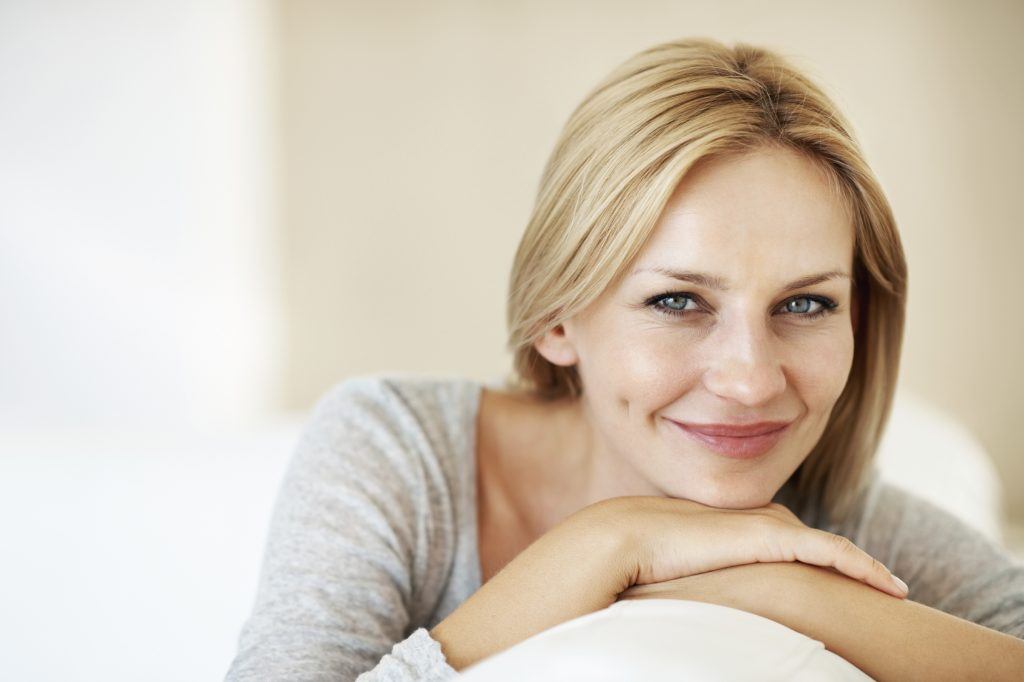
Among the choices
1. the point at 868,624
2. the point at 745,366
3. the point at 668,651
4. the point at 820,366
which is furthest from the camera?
the point at 820,366

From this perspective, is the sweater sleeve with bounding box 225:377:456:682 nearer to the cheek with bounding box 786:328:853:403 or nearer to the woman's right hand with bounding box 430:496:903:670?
the woman's right hand with bounding box 430:496:903:670

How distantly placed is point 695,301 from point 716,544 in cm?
33

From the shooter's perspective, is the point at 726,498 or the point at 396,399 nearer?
the point at 726,498

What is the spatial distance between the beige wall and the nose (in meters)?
2.64

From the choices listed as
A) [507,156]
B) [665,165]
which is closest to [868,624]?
[665,165]

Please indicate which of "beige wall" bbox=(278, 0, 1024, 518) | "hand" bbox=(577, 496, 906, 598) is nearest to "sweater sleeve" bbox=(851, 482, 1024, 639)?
"hand" bbox=(577, 496, 906, 598)

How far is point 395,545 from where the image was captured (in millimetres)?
1425

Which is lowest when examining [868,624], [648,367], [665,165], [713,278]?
[868,624]

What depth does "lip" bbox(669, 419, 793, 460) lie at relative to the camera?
1.32 m

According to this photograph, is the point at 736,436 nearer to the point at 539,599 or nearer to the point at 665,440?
the point at 665,440

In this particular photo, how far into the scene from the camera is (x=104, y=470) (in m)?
1.99

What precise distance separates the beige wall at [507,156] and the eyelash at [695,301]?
2.49m

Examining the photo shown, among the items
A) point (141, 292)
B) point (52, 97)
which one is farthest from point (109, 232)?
point (52, 97)

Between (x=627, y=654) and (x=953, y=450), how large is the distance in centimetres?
188
